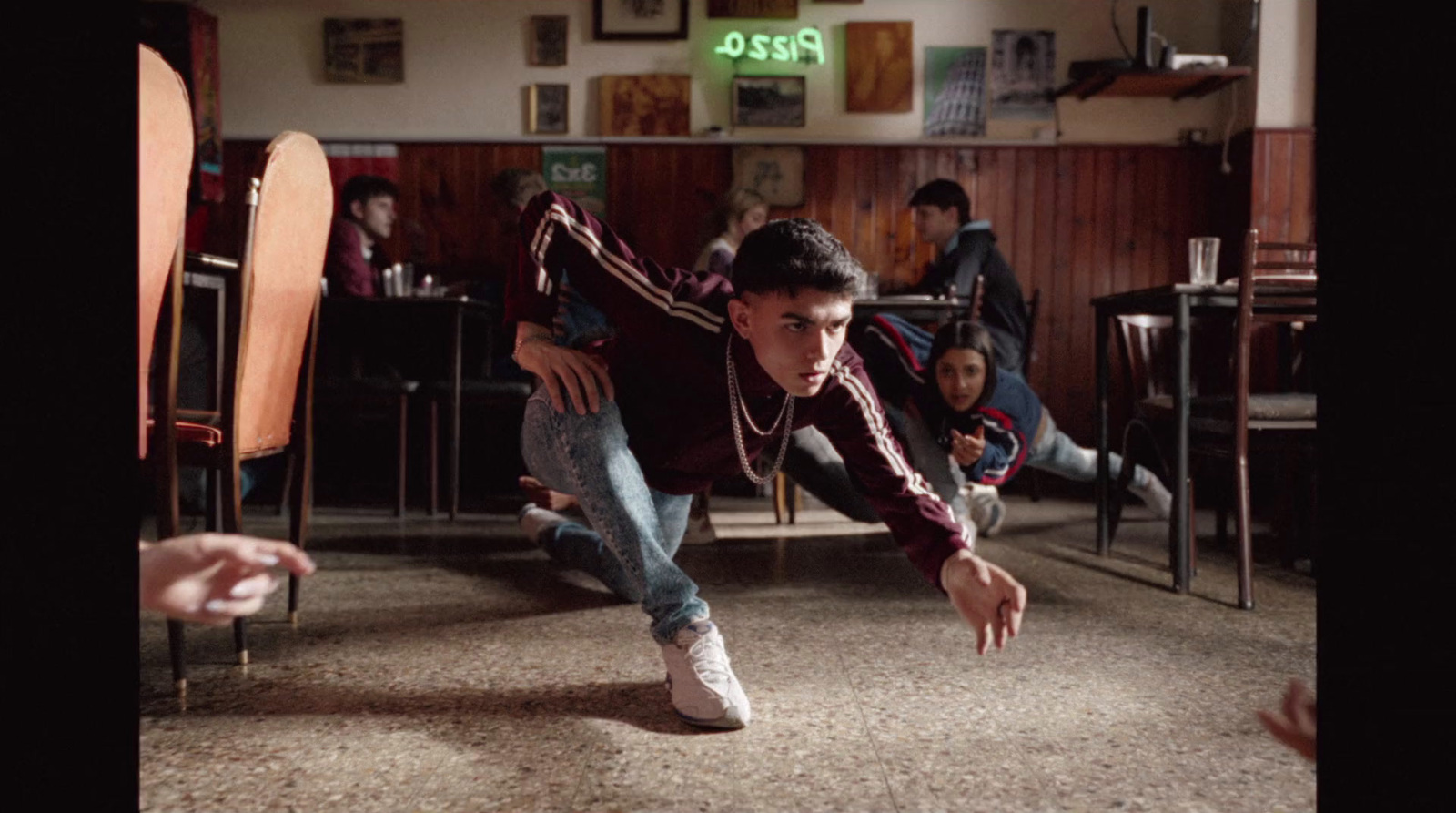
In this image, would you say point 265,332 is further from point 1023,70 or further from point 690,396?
point 1023,70

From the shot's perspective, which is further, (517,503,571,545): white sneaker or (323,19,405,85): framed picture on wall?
(323,19,405,85): framed picture on wall

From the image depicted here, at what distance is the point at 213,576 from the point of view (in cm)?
72

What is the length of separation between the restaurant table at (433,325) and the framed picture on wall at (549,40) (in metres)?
1.66

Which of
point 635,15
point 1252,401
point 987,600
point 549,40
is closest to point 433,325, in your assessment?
point 549,40

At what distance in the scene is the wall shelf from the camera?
4852mm

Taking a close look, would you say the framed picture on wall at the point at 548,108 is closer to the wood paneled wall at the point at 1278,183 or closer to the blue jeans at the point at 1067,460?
the blue jeans at the point at 1067,460

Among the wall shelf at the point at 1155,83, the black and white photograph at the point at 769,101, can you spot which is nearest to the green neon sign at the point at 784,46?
the black and white photograph at the point at 769,101

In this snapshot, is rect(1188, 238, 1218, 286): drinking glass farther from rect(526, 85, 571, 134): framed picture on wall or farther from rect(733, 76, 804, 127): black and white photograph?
rect(526, 85, 571, 134): framed picture on wall

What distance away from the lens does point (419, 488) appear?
4.64 meters

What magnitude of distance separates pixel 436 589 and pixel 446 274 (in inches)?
130

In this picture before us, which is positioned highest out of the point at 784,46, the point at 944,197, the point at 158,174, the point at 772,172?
the point at 784,46

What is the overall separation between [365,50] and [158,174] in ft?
15.4

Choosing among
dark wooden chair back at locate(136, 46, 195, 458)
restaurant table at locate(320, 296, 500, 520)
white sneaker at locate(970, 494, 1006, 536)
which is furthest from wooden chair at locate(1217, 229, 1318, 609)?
restaurant table at locate(320, 296, 500, 520)

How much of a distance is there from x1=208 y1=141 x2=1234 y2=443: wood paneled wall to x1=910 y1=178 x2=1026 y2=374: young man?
43.7 inches
